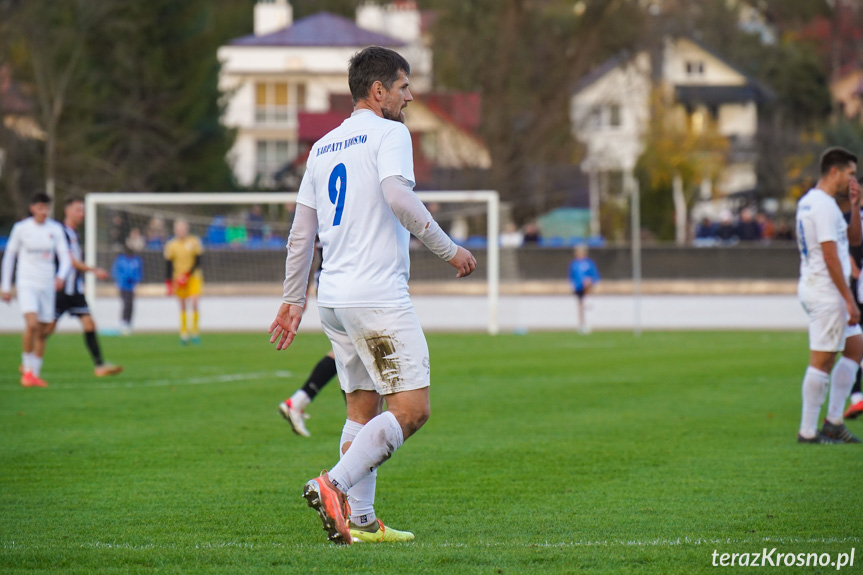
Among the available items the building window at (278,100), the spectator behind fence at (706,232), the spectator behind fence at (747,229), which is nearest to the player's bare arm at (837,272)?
the spectator behind fence at (747,229)

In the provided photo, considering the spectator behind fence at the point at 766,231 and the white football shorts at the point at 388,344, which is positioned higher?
the spectator behind fence at the point at 766,231

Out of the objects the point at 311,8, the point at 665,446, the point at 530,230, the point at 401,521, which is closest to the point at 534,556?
the point at 401,521

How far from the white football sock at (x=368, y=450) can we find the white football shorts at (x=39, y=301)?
30.4 ft

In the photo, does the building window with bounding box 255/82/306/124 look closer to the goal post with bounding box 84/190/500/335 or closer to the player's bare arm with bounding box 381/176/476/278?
the goal post with bounding box 84/190/500/335

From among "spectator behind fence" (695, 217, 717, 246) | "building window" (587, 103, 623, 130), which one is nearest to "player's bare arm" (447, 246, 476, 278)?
"spectator behind fence" (695, 217, 717, 246)

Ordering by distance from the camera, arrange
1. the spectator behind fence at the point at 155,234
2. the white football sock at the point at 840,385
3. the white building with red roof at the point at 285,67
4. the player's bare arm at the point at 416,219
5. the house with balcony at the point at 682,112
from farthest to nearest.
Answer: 1. the white building with red roof at the point at 285,67
2. the house with balcony at the point at 682,112
3. the spectator behind fence at the point at 155,234
4. the white football sock at the point at 840,385
5. the player's bare arm at the point at 416,219

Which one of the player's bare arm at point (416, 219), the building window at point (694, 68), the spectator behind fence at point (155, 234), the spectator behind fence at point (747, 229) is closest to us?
the player's bare arm at point (416, 219)

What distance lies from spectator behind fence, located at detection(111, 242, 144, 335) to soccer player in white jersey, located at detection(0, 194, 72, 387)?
375 inches

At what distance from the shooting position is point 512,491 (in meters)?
7.11

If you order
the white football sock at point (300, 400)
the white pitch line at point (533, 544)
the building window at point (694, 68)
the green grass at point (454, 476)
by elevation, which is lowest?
the green grass at point (454, 476)

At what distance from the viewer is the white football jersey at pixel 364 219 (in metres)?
5.20

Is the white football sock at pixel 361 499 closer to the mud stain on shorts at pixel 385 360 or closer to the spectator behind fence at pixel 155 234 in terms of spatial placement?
the mud stain on shorts at pixel 385 360

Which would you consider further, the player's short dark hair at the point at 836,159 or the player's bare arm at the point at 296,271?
the player's short dark hair at the point at 836,159

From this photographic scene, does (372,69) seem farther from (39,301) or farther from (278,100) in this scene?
(278,100)
